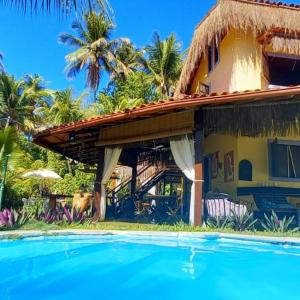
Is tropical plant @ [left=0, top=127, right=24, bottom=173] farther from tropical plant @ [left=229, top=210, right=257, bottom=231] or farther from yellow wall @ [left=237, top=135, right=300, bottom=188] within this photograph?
yellow wall @ [left=237, top=135, right=300, bottom=188]

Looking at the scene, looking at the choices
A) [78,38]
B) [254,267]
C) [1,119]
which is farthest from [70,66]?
[254,267]

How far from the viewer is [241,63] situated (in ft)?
39.8

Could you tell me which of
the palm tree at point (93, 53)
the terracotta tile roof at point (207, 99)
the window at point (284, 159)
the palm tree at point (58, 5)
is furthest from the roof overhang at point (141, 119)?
the palm tree at point (93, 53)

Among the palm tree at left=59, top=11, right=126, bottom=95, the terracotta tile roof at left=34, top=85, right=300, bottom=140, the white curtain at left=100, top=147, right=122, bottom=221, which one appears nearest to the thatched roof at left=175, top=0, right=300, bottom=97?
the terracotta tile roof at left=34, top=85, right=300, bottom=140

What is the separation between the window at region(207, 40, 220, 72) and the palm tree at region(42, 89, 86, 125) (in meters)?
11.3

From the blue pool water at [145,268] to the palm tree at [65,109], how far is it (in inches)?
622

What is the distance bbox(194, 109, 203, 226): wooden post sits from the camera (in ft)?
29.2

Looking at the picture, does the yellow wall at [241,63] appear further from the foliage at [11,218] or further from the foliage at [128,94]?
the foliage at [128,94]

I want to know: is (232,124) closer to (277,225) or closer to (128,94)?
(277,225)

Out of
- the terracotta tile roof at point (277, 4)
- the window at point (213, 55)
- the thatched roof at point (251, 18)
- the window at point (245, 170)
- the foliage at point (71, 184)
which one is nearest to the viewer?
the thatched roof at point (251, 18)

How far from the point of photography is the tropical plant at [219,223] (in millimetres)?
8820

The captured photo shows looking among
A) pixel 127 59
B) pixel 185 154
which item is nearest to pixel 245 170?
pixel 185 154

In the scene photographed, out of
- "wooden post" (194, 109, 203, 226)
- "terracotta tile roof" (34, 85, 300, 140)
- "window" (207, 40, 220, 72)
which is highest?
"window" (207, 40, 220, 72)

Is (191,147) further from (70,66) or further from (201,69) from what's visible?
(70,66)
